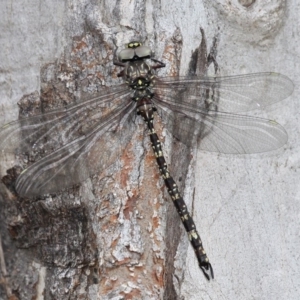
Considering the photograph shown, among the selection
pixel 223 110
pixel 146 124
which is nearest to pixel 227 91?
pixel 223 110

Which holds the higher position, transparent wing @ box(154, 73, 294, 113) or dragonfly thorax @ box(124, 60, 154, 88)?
dragonfly thorax @ box(124, 60, 154, 88)

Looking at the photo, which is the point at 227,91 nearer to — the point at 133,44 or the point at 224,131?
the point at 224,131

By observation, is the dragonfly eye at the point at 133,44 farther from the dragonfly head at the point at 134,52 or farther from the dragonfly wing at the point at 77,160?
the dragonfly wing at the point at 77,160

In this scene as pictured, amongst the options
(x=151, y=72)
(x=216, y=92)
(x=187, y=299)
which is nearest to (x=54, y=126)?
(x=151, y=72)

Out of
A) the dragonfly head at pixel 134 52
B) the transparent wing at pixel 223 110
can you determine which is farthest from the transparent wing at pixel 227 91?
the dragonfly head at pixel 134 52

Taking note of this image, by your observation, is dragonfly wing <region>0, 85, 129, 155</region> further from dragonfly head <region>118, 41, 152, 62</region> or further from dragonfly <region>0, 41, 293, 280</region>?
dragonfly head <region>118, 41, 152, 62</region>

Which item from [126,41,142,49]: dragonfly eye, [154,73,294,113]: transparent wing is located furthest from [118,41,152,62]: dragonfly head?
[154,73,294,113]: transparent wing
